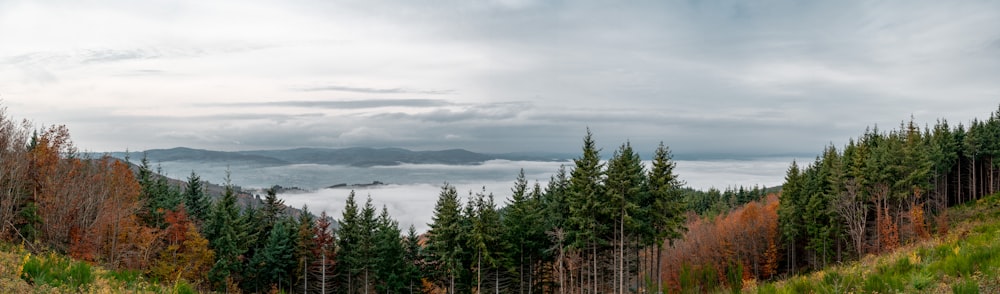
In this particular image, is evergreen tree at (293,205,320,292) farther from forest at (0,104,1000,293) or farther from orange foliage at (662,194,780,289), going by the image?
orange foliage at (662,194,780,289)

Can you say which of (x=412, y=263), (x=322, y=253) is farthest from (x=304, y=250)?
(x=412, y=263)

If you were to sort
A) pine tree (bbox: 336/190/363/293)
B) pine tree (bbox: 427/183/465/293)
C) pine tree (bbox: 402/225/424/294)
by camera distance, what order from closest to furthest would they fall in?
pine tree (bbox: 427/183/465/293)
pine tree (bbox: 336/190/363/293)
pine tree (bbox: 402/225/424/294)

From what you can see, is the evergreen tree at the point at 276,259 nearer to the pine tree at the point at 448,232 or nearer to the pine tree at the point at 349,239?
the pine tree at the point at 349,239

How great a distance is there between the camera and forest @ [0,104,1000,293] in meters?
35.9

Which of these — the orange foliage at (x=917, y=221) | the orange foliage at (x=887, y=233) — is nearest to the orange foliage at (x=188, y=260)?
the orange foliage at (x=887, y=233)

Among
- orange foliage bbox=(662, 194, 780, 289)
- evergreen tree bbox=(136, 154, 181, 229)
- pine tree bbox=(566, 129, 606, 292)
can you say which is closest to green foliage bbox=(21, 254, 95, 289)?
pine tree bbox=(566, 129, 606, 292)

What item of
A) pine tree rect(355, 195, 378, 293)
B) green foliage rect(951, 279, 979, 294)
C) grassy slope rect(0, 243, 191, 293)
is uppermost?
green foliage rect(951, 279, 979, 294)

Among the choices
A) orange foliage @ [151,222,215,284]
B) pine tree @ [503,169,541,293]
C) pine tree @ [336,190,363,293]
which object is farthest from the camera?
pine tree @ [336,190,363,293]

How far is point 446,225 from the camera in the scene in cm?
3988

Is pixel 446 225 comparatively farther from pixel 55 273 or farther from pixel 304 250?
pixel 55 273

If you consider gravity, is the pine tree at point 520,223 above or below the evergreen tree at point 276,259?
above

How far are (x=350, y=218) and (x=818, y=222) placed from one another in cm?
4838

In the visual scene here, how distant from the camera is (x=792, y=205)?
187 ft

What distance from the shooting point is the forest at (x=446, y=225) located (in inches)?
1415
